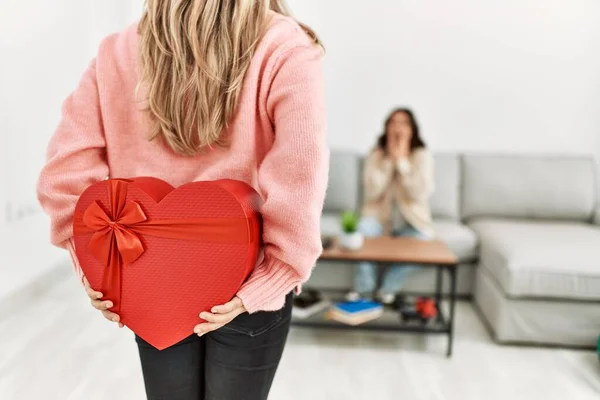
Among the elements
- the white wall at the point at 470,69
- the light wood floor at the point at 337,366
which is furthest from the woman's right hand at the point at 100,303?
the white wall at the point at 470,69

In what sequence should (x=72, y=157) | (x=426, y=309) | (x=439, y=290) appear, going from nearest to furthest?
(x=72, y=157)
(x=426, y=309)
(x=439, y=290)

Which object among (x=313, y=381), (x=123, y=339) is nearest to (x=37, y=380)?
(x=123, y=339)

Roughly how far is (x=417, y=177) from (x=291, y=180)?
2.70 metres

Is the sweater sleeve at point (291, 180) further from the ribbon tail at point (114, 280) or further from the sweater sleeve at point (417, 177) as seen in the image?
the sweater sleeve at point (417, 177)

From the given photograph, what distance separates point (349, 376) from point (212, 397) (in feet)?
5.24

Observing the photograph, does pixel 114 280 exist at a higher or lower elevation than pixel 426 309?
higher

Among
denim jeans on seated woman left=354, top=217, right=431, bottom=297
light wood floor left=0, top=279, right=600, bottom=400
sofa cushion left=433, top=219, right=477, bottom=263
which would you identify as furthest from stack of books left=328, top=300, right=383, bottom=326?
sofa cushion left=433, top=219, right=477, bottom=263

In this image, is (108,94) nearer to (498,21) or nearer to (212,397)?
(212,397)

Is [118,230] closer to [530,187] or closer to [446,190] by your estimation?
[446,190]

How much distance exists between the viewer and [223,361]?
3.02 feet

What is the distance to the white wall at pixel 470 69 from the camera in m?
3.97

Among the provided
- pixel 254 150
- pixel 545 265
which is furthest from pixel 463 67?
pixel 254 150

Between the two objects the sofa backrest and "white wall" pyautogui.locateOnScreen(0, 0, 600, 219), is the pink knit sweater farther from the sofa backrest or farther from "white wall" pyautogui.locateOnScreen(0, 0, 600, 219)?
"white wall" pyautogui.locateOnScreen(0, 0, 600, 219)

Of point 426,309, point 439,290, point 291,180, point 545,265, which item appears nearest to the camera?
point 291,180
